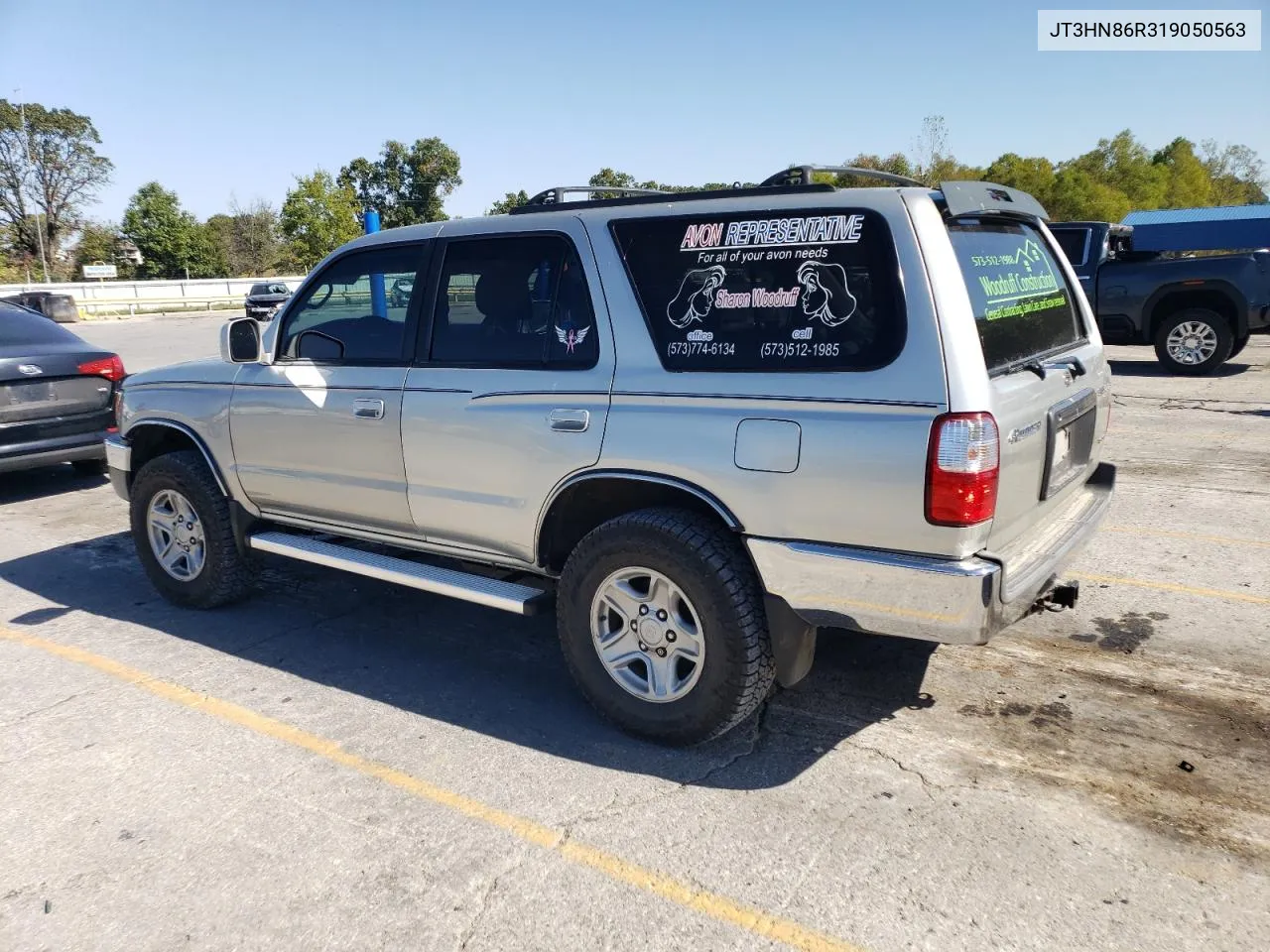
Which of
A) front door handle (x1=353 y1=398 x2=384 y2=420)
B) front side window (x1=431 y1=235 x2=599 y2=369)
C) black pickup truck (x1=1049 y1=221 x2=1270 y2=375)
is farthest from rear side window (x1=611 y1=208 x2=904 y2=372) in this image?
black pickup truck (x1=1049 y1=221 x2=1270 y2=375)

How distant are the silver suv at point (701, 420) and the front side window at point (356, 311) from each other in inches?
0.6

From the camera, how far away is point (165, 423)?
5.14 m

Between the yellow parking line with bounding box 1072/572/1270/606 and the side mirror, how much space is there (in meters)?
4.48

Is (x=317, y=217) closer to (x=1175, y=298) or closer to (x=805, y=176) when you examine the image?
(x=1175, y=298)

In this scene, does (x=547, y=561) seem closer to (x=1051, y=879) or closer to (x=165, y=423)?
(x=1051, y=879)

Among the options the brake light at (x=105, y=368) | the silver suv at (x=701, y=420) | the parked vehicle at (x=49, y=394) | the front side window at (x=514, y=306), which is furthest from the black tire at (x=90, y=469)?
the front side window at (x=514, y=306)

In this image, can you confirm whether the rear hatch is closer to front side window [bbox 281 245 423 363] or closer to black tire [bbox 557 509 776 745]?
black tire [bbox 557 509 776 745]

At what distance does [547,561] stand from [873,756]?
146cm

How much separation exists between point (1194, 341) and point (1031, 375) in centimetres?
1124

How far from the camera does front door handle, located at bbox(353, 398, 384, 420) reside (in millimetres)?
4207

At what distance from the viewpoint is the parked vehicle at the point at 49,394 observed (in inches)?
291

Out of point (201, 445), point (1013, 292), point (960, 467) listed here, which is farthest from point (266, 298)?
point (960, 467)

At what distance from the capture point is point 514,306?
3.95 meters

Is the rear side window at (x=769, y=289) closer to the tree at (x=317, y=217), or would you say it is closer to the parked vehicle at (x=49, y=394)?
the parked vehicle at (x=49, y=394)
